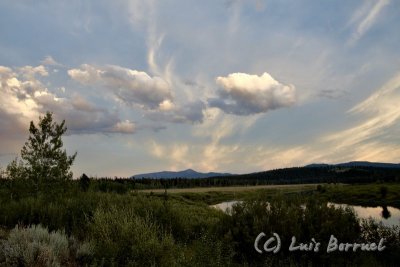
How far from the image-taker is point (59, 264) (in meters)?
9.03

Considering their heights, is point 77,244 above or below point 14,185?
below

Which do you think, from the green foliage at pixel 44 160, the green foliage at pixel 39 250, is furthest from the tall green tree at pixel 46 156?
the green foliage at pixel 39 250

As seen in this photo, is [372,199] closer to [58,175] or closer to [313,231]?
[58,175]

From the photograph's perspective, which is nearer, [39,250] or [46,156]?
[39,250]

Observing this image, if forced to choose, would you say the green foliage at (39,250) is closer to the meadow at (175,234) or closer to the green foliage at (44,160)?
the meadow at (175,234)

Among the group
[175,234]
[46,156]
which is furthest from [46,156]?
[175,234]

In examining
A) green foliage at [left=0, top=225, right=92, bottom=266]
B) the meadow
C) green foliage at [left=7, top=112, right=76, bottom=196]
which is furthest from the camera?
green foliage at [left=7, top=112, right=76, bottom=196]

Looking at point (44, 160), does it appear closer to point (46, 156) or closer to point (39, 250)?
point (46, 156)

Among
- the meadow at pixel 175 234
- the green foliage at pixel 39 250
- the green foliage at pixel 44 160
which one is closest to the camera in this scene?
the green foliage at pixel 39 250

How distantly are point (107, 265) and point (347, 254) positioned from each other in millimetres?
7269

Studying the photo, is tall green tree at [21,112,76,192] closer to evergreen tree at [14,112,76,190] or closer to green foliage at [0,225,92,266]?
evergreen tree at [14,112,76,190]

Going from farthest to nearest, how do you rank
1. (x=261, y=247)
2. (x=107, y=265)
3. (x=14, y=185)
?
1. (x=14, y=185)
2. (x=261, y=247)
3. (x=107, y=265)

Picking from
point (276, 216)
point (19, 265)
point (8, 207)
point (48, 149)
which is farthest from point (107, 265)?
point (48, 149)

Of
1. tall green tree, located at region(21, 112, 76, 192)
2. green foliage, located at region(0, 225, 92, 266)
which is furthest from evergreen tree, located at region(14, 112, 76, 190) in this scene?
green foliage, located at region(0, 225, 92, 266)
